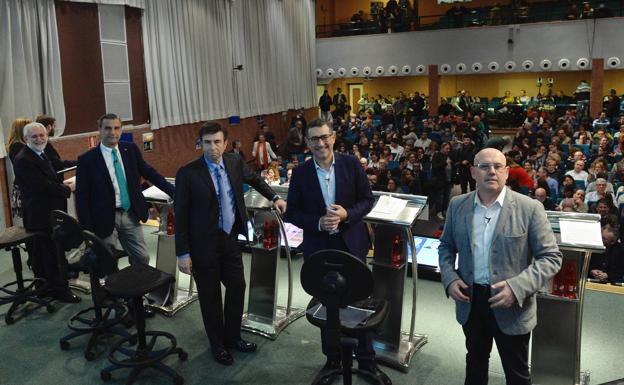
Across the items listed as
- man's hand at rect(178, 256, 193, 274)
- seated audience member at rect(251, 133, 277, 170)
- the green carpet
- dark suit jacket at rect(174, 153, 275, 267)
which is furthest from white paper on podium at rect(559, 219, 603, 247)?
seated audience member at rect(251, 133, 277, 170)

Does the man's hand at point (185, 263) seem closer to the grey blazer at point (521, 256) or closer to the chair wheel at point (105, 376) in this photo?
the chair wheel at point (105, 376)

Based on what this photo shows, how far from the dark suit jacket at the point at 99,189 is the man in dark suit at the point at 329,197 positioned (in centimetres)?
132

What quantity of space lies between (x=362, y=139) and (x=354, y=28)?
288 inches

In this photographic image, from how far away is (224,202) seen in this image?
12.2ft

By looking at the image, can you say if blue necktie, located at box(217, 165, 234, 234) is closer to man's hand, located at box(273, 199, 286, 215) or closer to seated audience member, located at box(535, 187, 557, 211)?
man's hand, located at box(273, 199, 286, 215)

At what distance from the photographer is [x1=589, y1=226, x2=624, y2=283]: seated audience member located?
529 centimetres

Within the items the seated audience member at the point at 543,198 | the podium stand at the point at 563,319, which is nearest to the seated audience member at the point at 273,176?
the seated audience member at the point at 543,198

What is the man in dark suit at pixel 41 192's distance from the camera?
453 cm

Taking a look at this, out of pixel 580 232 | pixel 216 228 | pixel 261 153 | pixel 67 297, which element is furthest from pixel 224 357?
pixel 261 153

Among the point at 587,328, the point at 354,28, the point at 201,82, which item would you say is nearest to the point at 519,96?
the point at 354,28

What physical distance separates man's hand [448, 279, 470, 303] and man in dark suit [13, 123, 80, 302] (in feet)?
10.1

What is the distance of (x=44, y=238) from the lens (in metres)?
4.88

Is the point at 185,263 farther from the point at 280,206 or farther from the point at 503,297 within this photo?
the point at 503,297

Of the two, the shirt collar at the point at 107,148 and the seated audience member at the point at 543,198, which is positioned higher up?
the shirt collar at the point at 107,148
